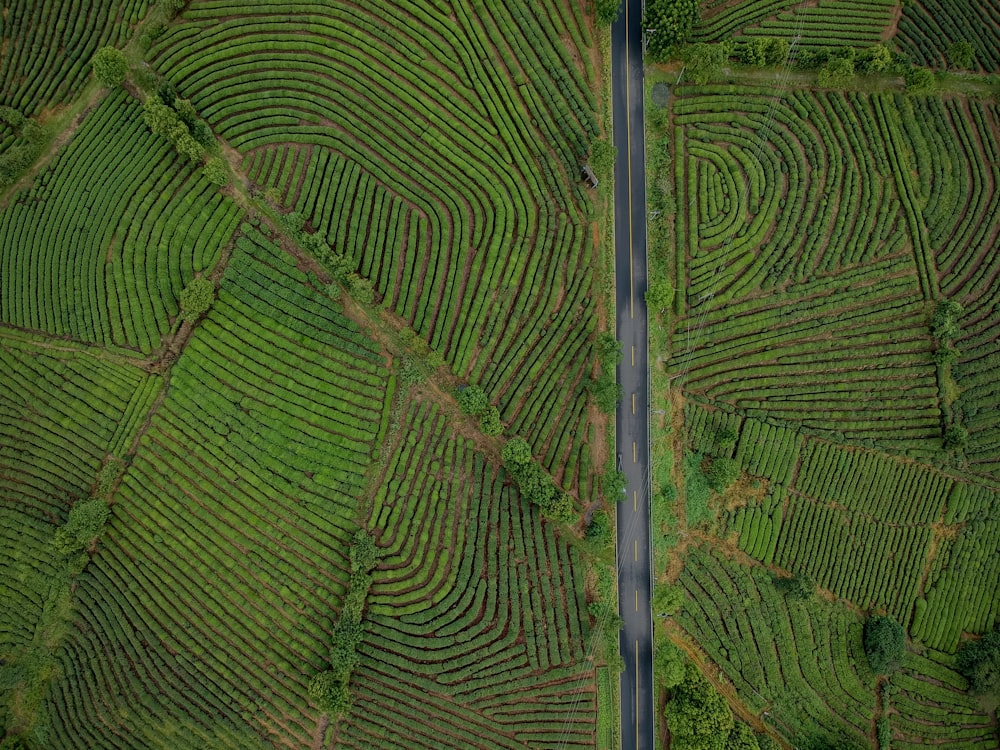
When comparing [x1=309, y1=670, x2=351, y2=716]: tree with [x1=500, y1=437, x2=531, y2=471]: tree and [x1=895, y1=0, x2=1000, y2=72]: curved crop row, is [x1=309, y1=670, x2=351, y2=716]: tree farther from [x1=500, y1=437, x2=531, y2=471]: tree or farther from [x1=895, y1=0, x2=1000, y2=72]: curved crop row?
[x1=895, y1=0, x2=1000, y2=72]: curved crop row

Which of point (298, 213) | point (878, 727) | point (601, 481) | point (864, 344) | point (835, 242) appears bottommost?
point (878, 727)

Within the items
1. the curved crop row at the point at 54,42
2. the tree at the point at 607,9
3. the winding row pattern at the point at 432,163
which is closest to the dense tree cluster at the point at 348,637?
the winding row pattern at the point at 432,163

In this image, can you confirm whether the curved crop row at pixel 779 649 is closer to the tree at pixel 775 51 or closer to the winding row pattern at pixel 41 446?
the tree at pixel 775 51

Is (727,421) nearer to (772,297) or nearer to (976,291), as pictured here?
(772,297)

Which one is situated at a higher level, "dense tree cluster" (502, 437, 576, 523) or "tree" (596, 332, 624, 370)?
"tree" (596, 332, 624, 370)

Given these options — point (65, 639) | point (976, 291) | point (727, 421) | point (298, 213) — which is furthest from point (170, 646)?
point (976, 291)

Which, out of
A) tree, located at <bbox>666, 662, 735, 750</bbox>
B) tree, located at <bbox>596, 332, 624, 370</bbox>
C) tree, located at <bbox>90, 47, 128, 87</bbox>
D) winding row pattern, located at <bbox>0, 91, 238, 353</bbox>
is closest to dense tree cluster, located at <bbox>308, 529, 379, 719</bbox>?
tree, located at <bbox>596, 332, 624, 370</bbox>

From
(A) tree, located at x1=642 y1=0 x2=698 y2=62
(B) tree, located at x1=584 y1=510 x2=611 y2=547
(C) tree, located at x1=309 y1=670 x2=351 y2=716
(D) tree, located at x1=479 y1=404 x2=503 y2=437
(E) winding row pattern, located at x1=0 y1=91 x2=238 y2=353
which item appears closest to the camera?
(C) tree, located at x1=309 y1=670 x2=351 y2=716
